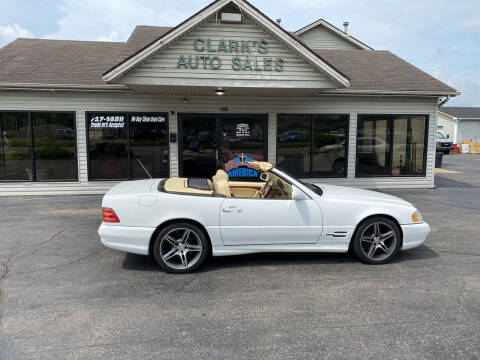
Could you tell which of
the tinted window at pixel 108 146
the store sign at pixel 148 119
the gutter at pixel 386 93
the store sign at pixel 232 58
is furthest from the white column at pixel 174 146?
the gutter at pixel 386 93

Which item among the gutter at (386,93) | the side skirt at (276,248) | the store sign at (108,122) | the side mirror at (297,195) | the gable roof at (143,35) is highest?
the gable roof at (143,35)

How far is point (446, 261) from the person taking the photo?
5.26 metres

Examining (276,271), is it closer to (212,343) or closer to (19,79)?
(212,343)

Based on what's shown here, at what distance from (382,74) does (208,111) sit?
20.6 feet

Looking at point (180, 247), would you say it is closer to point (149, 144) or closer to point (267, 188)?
point (267, 188)

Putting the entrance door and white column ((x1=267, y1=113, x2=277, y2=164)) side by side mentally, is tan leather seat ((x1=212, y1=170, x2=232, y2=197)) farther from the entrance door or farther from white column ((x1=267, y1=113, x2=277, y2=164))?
white column ((x1=267, y1=113, x2=277, y2=164))

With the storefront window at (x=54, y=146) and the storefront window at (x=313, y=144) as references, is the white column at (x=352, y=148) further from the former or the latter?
the storefront window at (x=54, y=146)

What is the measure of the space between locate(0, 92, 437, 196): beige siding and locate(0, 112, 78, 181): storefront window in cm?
21

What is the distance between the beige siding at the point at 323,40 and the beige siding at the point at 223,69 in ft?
34.6

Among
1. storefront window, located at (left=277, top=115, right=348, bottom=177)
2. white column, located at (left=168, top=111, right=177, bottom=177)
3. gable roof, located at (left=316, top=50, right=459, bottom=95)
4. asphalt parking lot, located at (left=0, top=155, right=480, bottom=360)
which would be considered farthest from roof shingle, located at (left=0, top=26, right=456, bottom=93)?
asphalt parking lot, located at (left=0, top=155, right=480, bottom=360)

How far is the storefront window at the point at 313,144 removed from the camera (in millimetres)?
11242

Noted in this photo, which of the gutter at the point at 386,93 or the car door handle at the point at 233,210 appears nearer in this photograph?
the car door handle at the point at 233,210

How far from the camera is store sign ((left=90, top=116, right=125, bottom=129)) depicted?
10.4 metres

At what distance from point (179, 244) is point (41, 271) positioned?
1.94 meters
